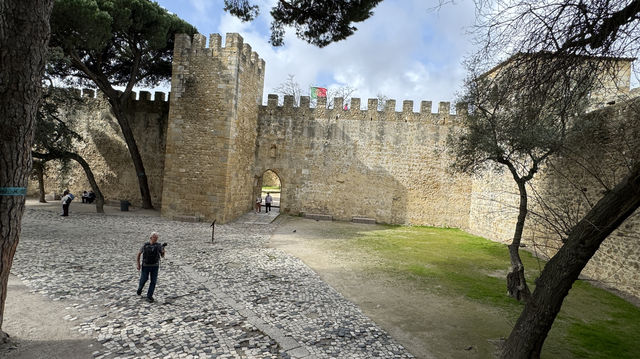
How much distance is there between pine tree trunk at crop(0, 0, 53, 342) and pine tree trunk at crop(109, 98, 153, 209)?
503 inches

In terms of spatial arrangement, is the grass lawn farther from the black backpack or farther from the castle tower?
the castle tower

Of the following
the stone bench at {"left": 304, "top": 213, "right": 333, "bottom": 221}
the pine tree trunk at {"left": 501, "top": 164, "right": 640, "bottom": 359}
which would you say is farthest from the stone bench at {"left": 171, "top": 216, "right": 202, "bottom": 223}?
the pine tree trunk at {"left": 501, "top": 164, "right": 640, "bottom": 359}

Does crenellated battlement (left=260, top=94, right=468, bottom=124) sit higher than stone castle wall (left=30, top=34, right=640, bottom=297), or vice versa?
crenellated battlement (left=260, top=94, right=468, bottom=124)

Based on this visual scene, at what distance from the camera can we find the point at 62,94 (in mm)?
12586

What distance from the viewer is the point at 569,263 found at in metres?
3.53

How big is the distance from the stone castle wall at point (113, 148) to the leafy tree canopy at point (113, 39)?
1422mm

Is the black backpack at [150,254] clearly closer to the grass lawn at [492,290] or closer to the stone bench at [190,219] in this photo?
the grass lawn at [492,290]

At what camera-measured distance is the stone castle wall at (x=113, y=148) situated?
16.7 metres

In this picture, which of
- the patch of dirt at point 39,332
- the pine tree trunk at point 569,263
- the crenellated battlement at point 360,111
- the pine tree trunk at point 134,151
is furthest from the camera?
the crenellated battlement at point 360,111

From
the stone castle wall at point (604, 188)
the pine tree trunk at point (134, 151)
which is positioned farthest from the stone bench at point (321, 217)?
the stone castle wall at point (604, 188)

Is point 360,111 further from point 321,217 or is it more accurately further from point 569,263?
point 569,263

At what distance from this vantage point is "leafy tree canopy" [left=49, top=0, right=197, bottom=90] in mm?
11550

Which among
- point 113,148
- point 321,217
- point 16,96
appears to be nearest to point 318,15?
point 16,96

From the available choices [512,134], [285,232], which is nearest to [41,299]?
[285,232]
